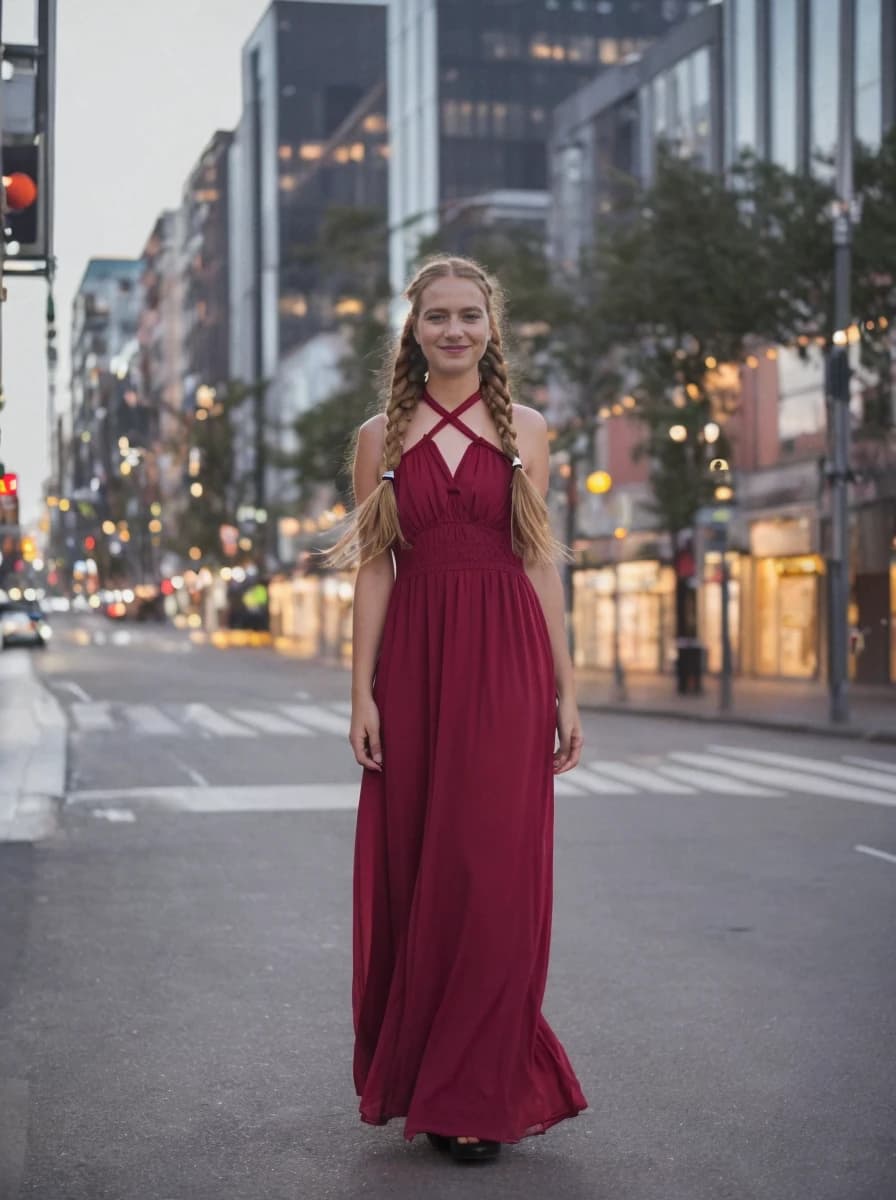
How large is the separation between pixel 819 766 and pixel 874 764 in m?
0.57

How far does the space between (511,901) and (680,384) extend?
27.6 meters

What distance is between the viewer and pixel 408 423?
4.86 meters

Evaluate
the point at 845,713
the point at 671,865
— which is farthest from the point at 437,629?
the point at 845,713

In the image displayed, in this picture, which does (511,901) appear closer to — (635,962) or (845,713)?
(635,962)

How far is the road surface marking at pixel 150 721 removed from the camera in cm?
2331

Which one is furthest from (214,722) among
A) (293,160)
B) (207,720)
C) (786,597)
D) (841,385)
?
(293,160)

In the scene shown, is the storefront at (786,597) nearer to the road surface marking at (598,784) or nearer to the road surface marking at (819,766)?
the road surface marking at (819,766)

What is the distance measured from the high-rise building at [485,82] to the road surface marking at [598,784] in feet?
207

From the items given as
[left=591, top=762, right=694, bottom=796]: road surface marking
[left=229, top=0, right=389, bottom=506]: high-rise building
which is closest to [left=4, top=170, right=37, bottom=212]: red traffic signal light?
[left=591, top=762, right=694, bottom=796]: road surface marking

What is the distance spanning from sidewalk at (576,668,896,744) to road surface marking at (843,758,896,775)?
9.00 feet

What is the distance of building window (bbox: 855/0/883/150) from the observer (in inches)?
1335

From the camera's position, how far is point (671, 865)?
1049 cm

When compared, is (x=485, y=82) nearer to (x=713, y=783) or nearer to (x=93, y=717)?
(x=93, y=717)

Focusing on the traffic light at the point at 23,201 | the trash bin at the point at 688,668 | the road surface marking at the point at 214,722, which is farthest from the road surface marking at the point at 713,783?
the trash bin at the point at 688,668
